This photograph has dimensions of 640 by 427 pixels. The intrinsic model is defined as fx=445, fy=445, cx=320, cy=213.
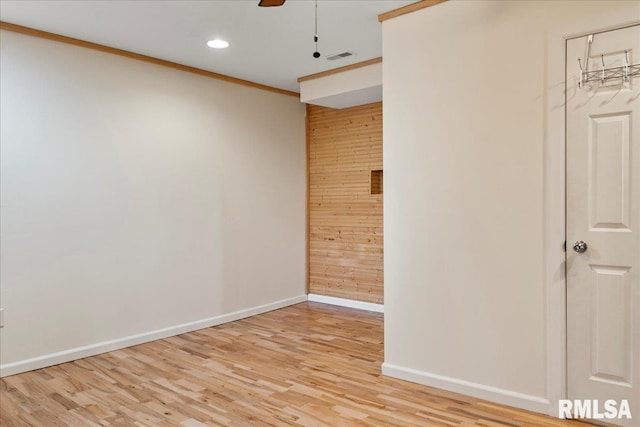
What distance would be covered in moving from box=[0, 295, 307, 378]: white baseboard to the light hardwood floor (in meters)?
0.08

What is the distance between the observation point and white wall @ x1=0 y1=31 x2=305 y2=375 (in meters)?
3.44

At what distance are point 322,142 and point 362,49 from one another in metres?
1.86

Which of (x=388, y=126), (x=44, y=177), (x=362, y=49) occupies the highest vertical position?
(x=362, y=49)

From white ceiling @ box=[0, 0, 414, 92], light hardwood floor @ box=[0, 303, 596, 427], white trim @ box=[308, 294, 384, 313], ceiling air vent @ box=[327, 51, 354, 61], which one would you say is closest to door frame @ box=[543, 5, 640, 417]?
light hardwood floor @ box=[0, 303, 596, 427]

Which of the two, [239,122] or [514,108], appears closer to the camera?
[514,108]

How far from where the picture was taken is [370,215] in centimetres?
526

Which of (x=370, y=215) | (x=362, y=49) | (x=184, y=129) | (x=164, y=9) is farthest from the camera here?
(x=370, y=215)

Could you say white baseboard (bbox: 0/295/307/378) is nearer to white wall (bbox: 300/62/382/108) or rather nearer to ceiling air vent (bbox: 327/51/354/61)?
white wall (bbox: 300/62/382/108)

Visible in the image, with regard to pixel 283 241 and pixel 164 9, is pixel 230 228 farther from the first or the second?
pixel 164 9

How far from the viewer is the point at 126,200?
4039mm

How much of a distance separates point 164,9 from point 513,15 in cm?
232

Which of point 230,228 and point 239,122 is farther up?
point 239,122

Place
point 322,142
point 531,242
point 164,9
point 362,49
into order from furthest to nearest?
point 322,142
point 362,49
point 164,9
point 531,242

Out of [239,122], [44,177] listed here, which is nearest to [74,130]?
[44,177]
